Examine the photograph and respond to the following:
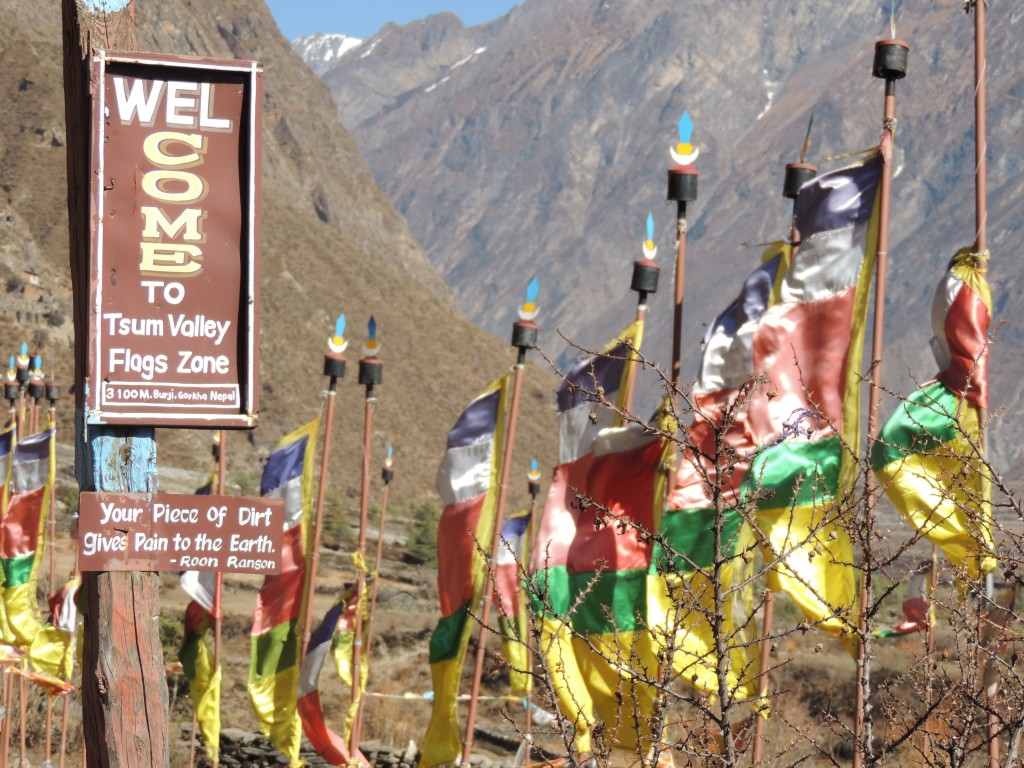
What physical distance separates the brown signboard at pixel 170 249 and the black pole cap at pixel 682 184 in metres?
6.00

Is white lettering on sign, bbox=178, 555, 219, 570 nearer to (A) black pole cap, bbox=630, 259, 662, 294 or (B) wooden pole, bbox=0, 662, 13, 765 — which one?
(A) black pole cap, bbox=630, 259, 662, 294

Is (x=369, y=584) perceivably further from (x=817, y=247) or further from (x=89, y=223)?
(x=89, y=223)

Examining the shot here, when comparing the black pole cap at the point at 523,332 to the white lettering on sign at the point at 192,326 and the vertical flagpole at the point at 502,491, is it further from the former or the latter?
the white lettering on sign at the point at 192,326

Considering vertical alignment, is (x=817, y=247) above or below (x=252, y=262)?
above

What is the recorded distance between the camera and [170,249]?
5.97m

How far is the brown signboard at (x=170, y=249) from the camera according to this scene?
593 cm

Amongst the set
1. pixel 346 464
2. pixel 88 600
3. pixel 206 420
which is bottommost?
pixel 88 600

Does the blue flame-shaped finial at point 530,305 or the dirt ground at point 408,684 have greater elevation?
the blue flame-shaped finial at point 530,305

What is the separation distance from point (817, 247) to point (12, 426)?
1151 cm

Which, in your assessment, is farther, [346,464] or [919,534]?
[346,464]

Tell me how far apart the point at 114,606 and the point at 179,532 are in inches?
14.0

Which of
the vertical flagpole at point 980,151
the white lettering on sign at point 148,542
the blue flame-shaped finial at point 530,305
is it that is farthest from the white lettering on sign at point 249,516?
the blue flame-shaped finial at point 530,305

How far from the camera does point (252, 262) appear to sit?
5980 mm

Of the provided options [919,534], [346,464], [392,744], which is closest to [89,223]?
[919,534]
